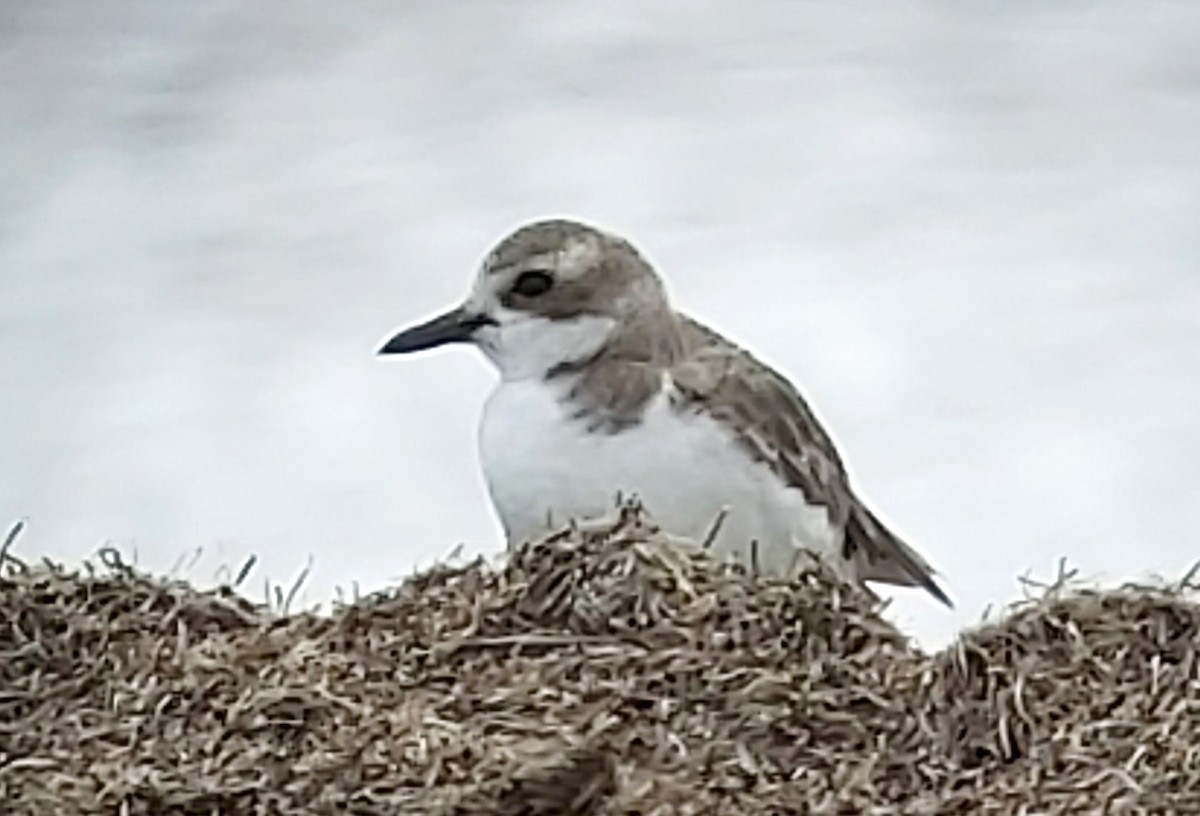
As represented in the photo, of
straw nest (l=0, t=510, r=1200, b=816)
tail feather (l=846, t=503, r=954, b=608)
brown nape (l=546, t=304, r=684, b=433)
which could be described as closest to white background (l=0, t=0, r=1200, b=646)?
tail feather (l=846, t=503, r=954, b=608)

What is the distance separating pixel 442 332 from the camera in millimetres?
2016

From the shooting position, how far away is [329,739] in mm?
1528

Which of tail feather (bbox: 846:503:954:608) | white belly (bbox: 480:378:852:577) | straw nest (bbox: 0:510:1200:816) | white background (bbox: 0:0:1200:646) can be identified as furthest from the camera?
white background (bbox: 0:0:1200:646)

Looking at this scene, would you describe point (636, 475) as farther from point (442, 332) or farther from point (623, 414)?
point (442, 332)

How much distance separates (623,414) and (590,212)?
0.79m

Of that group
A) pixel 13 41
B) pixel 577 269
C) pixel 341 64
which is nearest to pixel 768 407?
pixel 577 269

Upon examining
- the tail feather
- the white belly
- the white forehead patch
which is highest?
the white forehead patch

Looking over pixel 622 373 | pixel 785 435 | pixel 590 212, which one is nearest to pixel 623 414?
pixel 622 373

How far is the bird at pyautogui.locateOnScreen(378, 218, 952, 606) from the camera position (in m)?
1.93

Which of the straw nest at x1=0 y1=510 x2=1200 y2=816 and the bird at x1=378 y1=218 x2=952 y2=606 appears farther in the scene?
the bird at x1=378 y1=218 x2=952 y2=606

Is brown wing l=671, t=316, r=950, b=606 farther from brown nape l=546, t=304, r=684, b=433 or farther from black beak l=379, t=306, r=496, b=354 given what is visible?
black beak l=379, t=306, r=496, b=354

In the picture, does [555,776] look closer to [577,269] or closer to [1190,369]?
[577,269]

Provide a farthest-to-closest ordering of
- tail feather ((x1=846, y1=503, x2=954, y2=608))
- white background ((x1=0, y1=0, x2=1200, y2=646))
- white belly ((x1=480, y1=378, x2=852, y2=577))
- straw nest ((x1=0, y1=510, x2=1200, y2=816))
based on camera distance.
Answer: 1. white background ((x1=0, y1=0, x2=1200, y2=646))
2. tail feather ((x1=846, y1=503, x2=954, y2=608))
3. white belly ((x1=480, y1=378, x2=852, y2=577))
4. straw nest ((x1=0, y1=510, x2=1200, y2=816))

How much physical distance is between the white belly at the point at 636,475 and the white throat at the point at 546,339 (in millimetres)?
17
